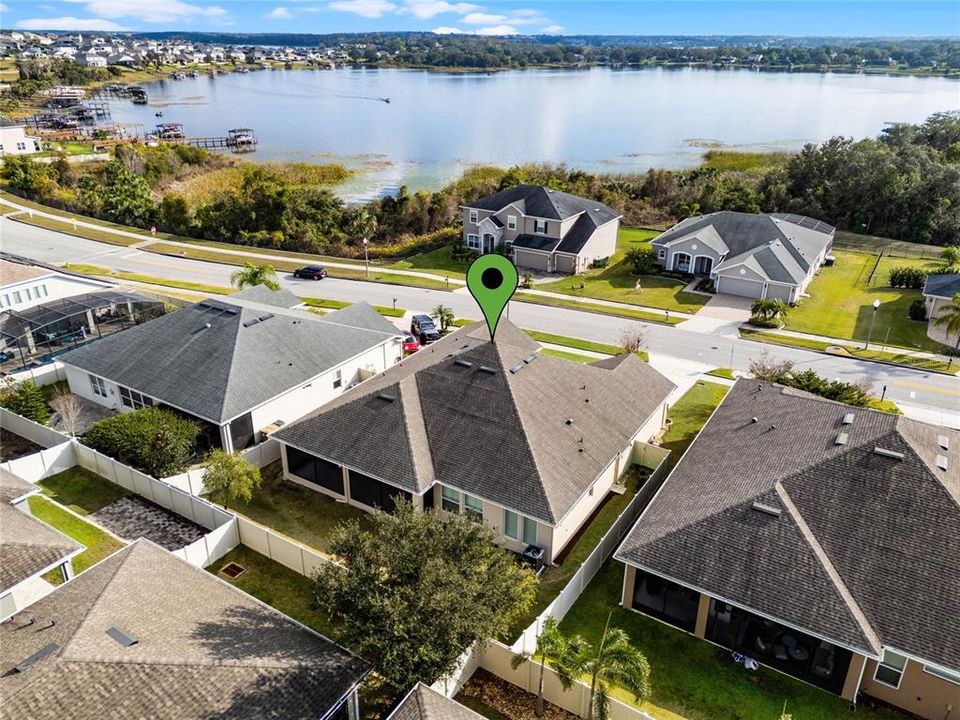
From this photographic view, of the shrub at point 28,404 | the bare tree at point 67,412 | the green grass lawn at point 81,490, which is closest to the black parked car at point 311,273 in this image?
the bare tree at point 67,412

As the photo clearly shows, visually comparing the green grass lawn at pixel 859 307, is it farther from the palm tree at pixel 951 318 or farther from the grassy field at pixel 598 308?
the grassy field at pixel 598 308

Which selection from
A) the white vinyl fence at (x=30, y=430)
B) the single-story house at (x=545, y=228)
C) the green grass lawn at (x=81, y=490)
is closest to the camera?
the green grass lawn at (x=81, y=490)

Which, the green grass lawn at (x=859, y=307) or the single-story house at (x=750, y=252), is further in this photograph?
the single-story house at (x=750, y=252)

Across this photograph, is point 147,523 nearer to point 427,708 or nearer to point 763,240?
point 427,708

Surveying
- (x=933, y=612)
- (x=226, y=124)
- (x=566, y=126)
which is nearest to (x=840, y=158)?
(x=933, y=612)

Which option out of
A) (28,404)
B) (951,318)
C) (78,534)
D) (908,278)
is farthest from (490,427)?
(908,278)

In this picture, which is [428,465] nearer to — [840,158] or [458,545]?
[458,545]
